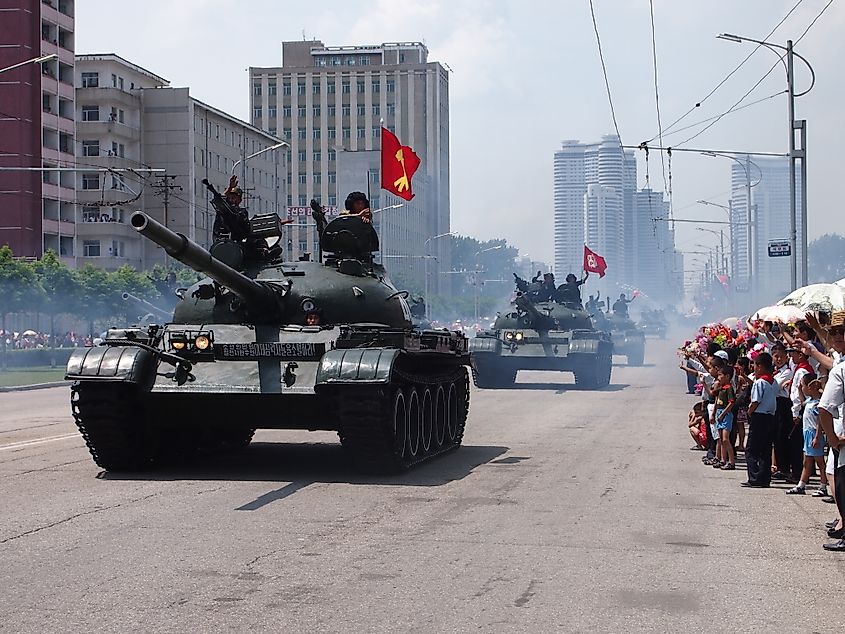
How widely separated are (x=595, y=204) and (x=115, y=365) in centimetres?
15467

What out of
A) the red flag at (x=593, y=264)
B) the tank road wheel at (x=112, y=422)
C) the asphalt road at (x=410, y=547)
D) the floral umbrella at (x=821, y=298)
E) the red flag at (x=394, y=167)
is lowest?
the asphalt road at (x=410, y=547)

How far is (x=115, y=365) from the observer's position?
13500 millimetres

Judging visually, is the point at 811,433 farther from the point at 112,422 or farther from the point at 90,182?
the point at 90,182

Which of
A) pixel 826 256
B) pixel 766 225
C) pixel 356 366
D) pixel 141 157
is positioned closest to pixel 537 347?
pixel 356 366

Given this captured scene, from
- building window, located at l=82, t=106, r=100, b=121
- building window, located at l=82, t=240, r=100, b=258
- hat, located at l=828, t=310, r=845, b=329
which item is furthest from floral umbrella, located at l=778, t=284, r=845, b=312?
building window, located at l=82, t=106, r=100, b=121

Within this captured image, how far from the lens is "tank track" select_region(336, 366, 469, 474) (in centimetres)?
1316

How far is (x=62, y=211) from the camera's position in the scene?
74812 millimetres

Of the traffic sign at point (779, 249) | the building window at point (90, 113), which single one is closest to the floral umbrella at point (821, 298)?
the traffic sign at point (779, 249)

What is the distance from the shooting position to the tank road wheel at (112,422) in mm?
13531

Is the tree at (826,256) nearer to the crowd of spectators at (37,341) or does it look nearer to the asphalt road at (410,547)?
the crowd of spectators at (37,341)

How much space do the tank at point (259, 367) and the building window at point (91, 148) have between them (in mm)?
66803

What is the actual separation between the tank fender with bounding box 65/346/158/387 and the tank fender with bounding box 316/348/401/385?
5.77 feet

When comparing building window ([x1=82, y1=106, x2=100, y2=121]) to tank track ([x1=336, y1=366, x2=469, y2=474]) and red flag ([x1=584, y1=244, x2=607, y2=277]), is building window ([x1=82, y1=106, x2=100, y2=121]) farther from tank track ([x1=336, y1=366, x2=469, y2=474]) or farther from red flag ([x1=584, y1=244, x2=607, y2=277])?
tank track ([x1=336, y1=366, x2=469, y2=474])

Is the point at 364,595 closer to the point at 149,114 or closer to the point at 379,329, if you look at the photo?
the point at 379,329
